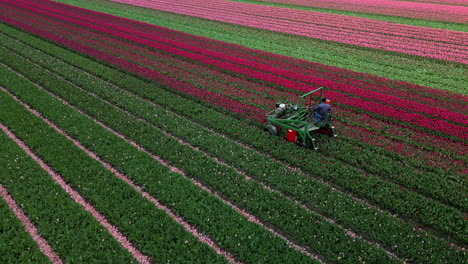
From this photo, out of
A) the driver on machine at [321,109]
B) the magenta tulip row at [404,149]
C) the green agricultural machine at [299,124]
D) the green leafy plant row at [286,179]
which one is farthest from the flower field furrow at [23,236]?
the magenta tulip row at [404,149]

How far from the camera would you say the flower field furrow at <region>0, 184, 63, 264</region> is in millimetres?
7355

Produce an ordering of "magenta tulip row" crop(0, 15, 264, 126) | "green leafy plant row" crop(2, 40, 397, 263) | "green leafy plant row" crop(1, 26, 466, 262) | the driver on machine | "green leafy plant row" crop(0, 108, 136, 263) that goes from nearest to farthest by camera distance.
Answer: "green leafy plant row" crop(0, 108, 136, 263) < "green leafy plant row" crop(2, 40, 397, 263) < "green leafy plant row" crop(1, 26, 466, 262) < the driver on machine < "magenta tulip row" crop(0, 15, 264, 126)

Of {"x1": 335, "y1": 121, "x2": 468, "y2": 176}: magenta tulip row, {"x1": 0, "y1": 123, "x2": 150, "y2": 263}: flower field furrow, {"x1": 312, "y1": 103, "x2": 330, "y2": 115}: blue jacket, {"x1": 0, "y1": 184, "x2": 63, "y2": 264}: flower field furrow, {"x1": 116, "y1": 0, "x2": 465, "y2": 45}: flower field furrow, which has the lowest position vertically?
{"x1": 0, "y1": 184, "x2": 63, "y2": 264}: flower field furrow

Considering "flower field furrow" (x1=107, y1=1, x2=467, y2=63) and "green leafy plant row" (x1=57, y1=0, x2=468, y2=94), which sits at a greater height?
"flower field furrow" (x1=107, y1=1, x2=467, y2=63)

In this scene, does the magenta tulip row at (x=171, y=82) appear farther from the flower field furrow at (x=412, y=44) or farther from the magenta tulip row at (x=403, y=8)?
the magenta tulip row at (x=403, y=8)

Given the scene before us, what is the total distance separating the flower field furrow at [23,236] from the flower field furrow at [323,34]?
2527 cm

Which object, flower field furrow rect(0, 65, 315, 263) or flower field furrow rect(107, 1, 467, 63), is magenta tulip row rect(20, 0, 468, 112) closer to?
flower field furrow rect(107, 1, 467, 63)

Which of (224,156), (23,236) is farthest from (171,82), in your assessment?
(23,236)

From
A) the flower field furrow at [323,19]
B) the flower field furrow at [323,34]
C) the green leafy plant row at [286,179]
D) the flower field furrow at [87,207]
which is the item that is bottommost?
the flower field furrow at [87,207]

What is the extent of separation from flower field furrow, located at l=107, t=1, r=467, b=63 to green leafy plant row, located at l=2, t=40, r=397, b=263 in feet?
66.1

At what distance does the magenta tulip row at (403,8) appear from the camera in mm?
36281

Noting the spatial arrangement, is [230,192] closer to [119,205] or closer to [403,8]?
[119,205]

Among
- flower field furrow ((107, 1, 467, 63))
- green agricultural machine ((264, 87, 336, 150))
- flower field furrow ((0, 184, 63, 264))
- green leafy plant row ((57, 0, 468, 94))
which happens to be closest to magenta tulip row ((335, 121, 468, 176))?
green agricultural machine ((264, 87, 336, 150))

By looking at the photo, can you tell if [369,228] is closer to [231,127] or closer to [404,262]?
[404,262]
